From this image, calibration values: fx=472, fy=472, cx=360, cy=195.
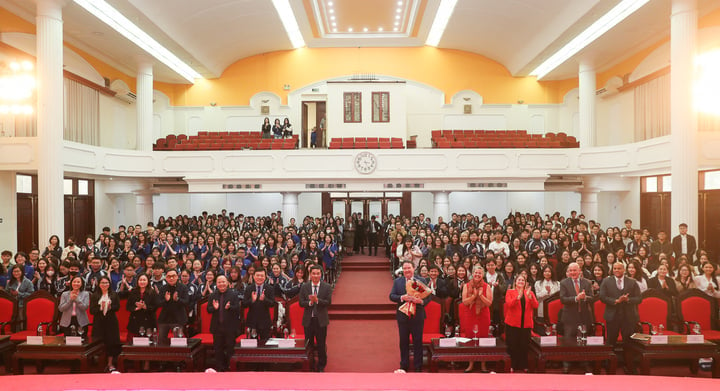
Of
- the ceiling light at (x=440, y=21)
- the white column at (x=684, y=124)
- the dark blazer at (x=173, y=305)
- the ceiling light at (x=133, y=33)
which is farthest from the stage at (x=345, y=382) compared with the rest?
the ceiling light at (x=440, y=21)

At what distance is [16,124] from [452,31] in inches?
564

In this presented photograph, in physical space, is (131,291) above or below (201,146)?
below

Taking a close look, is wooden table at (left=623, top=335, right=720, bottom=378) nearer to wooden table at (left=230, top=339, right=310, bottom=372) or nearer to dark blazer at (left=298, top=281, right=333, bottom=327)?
dark blazer at (left=298, top=281, right=333, bottom=327)

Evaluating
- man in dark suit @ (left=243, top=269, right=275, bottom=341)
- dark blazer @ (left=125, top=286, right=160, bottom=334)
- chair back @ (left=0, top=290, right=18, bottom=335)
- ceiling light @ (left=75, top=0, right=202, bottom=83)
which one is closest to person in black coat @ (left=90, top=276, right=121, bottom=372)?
dark blazer @ (left=125, top=286, right=160, bottom=334)

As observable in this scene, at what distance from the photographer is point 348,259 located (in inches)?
506

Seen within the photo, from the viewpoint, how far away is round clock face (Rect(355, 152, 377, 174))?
1430 centimetres

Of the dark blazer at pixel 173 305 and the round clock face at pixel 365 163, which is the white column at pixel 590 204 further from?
the dark blazer at pixel 173 305

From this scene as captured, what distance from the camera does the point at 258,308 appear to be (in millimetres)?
5676

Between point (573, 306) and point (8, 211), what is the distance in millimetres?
12739

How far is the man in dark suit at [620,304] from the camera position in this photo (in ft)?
18.1

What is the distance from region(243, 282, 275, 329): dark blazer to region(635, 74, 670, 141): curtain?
1312 cm

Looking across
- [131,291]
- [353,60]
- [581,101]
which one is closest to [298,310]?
[131,291]

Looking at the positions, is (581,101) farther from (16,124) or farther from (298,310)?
(16,124)

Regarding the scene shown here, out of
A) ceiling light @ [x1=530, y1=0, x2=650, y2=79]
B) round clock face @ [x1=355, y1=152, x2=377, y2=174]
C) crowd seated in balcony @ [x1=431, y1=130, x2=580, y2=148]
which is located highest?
ceiling light @ [x1=530, y1=0, x2=650, y2=79]
